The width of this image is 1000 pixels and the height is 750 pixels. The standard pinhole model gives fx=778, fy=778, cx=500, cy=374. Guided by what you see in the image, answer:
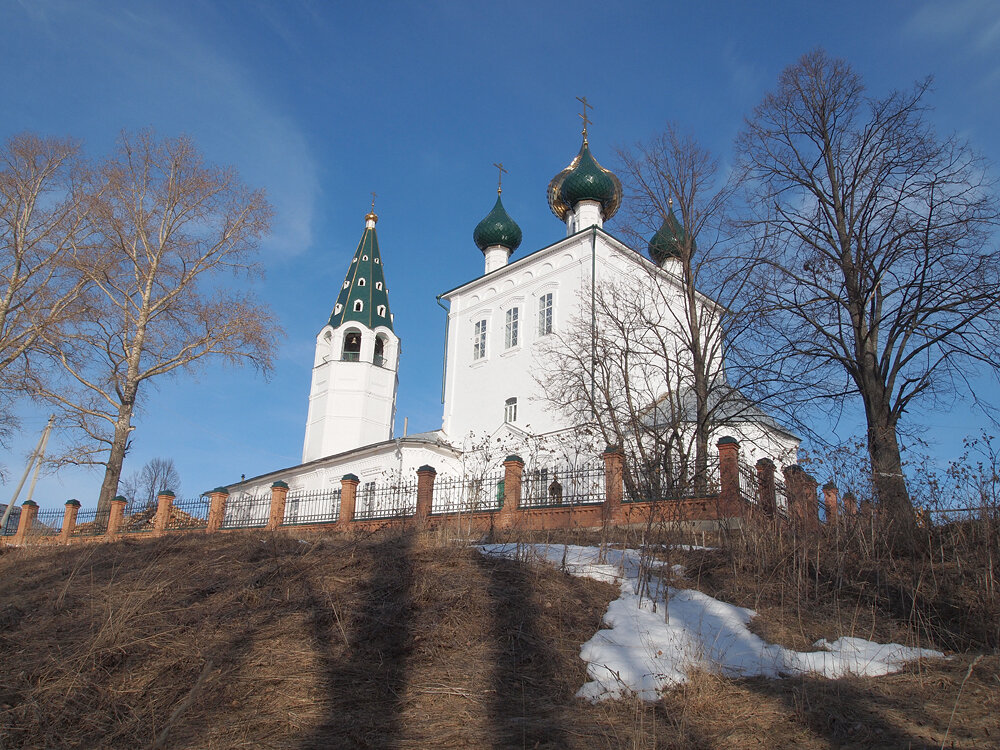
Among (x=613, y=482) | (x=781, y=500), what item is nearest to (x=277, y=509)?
(x=613, y=482)

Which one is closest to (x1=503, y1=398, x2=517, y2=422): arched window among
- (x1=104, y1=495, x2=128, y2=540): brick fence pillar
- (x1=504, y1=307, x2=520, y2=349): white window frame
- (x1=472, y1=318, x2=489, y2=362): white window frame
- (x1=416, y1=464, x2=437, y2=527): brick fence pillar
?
(x1=504, y1=307, x2=520, y2=349): white window frame

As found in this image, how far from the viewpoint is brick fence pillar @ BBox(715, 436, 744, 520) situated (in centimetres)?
1057

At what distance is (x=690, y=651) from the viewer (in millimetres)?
5410

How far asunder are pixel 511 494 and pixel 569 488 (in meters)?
1.24

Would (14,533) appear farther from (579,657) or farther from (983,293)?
(983,293)

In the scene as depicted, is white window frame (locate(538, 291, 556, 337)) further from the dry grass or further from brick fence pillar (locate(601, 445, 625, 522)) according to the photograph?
the dry grass

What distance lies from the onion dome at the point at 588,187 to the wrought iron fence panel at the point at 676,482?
1304 cm

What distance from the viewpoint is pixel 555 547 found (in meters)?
8.76

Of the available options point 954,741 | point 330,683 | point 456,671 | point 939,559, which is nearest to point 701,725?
point 954,741

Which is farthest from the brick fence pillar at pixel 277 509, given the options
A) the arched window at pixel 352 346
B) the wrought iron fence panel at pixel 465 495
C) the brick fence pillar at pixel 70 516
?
the arched window at pixel 352 346

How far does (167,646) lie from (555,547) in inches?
178

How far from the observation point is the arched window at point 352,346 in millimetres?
30806

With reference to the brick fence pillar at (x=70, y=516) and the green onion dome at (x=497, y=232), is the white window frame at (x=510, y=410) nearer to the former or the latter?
the green onion dome at (x=497, y=232)

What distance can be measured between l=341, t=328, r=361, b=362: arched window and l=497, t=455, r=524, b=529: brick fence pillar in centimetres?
1872
